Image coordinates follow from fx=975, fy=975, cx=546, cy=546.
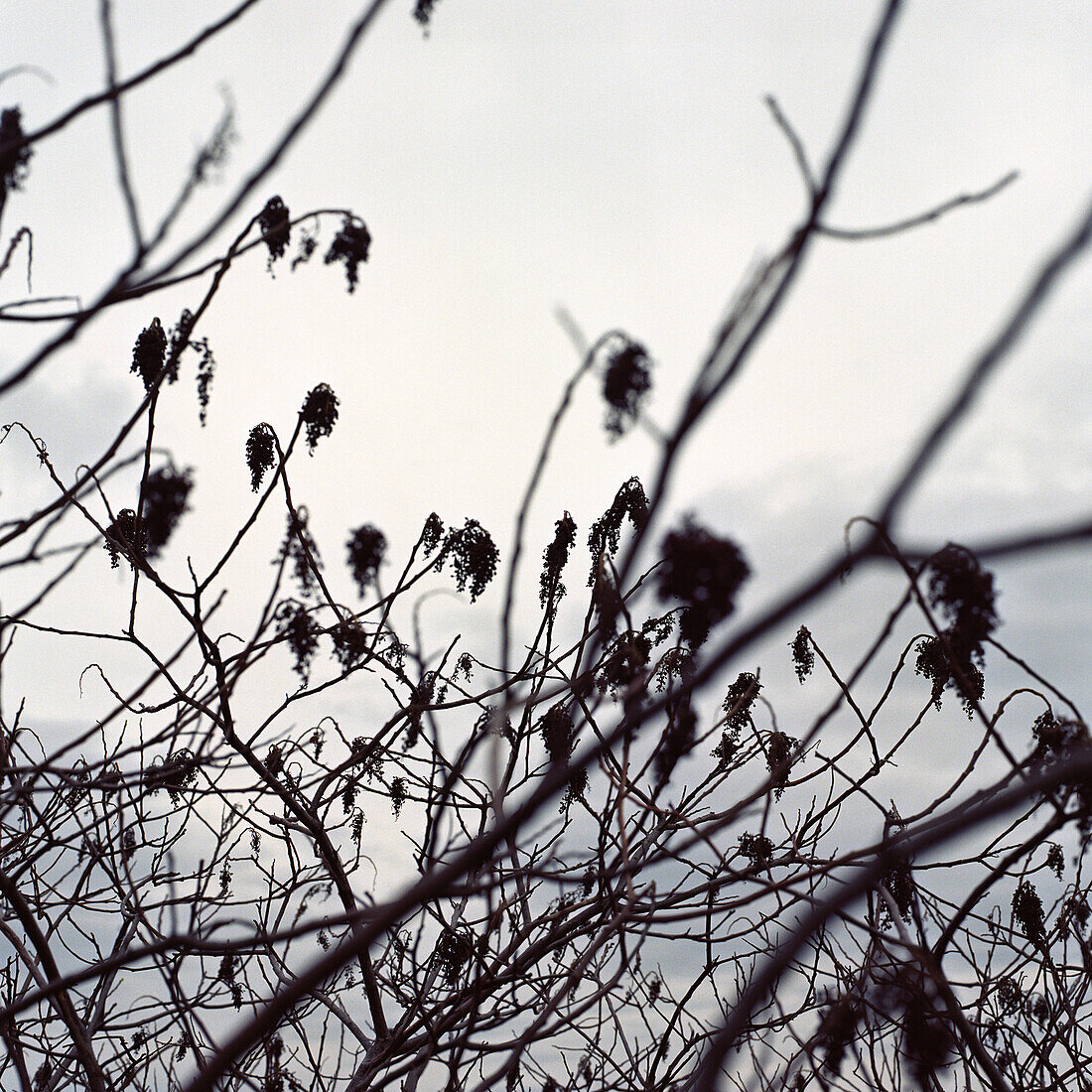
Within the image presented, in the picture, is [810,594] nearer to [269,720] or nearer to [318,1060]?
[269,720]

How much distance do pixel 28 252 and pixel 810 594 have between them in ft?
7.68

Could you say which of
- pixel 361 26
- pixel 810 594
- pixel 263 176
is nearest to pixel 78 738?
pixel 263 176

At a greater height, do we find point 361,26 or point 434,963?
point 361,26

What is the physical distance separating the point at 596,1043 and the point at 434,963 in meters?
1.47

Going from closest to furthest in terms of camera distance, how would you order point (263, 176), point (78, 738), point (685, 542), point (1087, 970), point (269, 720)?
point (685, 542) → point (263, 176) → point (78, 738) → point (269, 720) → point (1087, 970)

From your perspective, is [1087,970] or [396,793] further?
[1087,970]

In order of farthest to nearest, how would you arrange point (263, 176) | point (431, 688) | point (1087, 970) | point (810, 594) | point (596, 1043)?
point (596, 1043), point (1087, 970), point (431, 688), point (263, 176), point (810, 594)

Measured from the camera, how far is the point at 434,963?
11.9 ft

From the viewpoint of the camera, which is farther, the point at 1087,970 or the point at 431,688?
the point at 1087,970

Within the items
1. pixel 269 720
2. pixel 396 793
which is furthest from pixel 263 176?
pixel 396 793

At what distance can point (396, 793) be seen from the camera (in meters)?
3.76

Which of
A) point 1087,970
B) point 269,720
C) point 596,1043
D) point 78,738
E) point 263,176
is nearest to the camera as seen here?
point 263,176

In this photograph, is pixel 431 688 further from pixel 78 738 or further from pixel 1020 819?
pixel 1020 819

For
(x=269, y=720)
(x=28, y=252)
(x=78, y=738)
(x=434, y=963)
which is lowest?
(x=434, y=963)
